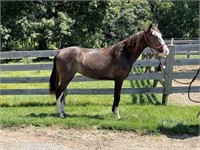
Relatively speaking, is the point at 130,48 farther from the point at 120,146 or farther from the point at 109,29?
the point at 109,29

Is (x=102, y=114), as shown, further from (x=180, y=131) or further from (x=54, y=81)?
(x=180, y=131)

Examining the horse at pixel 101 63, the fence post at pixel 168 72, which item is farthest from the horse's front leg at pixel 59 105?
the fence post at pixel 168 72

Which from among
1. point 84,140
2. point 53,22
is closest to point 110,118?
point 84,140

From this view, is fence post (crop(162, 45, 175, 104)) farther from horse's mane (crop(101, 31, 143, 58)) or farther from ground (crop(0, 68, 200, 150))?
ground (crop(0, 68, 200, 150))

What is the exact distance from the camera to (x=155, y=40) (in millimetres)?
6863

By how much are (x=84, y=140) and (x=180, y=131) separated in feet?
5.78

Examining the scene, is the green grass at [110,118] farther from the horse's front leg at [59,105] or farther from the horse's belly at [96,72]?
the horse's belly at [96,72]

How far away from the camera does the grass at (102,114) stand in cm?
630

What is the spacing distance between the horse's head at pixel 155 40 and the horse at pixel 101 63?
26 mm

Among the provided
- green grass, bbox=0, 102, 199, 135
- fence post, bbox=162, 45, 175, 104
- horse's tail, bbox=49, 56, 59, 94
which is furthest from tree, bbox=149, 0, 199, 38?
horse's tail, bbox=49, 56, 59, 94

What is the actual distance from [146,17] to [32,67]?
42.0m

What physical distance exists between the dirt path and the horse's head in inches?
71.1

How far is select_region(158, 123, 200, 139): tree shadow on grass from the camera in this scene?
19.7 feet

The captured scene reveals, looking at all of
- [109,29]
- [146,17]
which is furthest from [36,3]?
[146,17]
